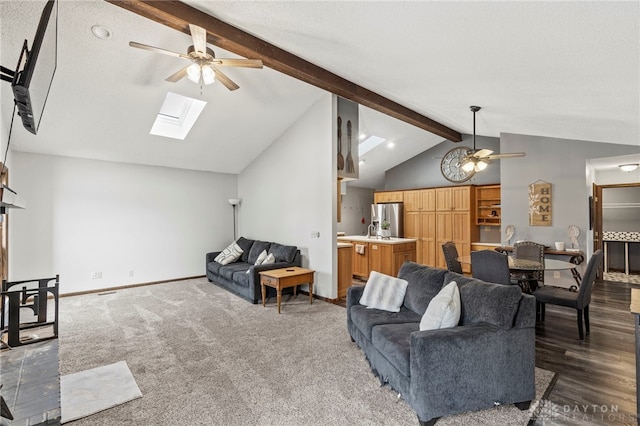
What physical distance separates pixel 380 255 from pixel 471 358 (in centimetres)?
431

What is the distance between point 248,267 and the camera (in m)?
5.50

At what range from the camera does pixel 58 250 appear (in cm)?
526

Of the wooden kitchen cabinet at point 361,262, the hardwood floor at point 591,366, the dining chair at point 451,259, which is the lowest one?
the hardwood floor at point 591,366

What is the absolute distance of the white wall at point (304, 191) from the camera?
489 cm

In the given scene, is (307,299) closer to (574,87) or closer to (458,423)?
(458,423)

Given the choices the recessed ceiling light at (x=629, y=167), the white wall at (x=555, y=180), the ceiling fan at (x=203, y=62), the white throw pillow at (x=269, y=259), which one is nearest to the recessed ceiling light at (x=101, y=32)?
the ceiling fan at (x=203, y=62)

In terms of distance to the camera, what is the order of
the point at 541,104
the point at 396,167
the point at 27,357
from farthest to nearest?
1. the point at 396,167
2. the point at 541,104
3. the point at 27,357

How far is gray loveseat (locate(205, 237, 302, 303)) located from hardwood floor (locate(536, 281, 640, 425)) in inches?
141

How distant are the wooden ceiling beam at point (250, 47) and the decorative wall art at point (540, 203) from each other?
3.13 metres

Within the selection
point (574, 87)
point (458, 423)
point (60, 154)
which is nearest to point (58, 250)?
point (60, 154)

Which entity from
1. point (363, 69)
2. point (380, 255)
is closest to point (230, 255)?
point (380, 255)

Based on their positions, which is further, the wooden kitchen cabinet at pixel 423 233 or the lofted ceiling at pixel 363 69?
the wooden kitchen cabinet at pixel 423 233

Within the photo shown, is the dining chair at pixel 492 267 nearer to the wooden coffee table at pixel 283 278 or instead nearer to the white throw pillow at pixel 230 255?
the wooden coffee table at pixel 283 278

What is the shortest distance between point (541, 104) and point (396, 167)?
17.1 feet
